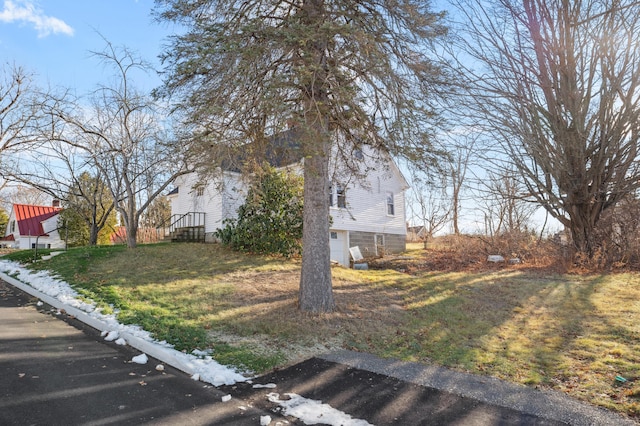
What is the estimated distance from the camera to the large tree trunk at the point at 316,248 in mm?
7457

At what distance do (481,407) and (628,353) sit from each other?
3447 millimetres

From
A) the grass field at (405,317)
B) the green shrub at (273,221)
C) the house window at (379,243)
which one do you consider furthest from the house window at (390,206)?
the grass field at (405,317)

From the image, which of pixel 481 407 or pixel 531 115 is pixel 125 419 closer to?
pixel 481 407

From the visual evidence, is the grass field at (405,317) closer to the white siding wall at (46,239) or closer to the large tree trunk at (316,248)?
the large tree trunk at (316,248)

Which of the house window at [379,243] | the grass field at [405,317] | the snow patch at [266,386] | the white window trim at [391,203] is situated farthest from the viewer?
the white window trim at [391,203]

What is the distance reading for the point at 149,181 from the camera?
1622 centimetres

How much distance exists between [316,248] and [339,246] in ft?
37.5

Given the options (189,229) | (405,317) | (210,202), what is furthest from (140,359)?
(189,229)

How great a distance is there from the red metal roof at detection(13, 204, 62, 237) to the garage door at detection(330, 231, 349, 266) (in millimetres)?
26309

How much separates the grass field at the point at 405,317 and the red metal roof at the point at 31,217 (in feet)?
87.2

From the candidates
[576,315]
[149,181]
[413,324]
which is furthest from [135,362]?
[149,181]

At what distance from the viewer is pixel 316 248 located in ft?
24.7

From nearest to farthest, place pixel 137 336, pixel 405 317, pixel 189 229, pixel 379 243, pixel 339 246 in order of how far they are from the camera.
A: pixel 137 336
pixel 405 317
pixel 189 229
pixel 339 246
pixel 379 243

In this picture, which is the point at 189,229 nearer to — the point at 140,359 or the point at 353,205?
the point at 353,205
